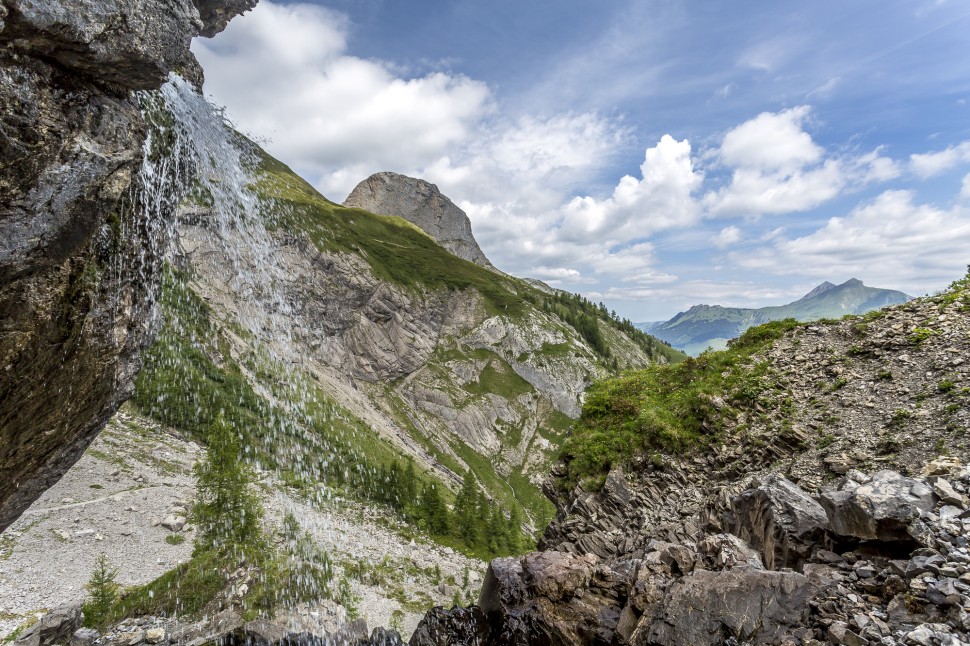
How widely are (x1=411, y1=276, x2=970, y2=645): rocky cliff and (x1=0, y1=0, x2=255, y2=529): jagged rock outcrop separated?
1632cm

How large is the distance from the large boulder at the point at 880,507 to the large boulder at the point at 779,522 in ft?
1.95

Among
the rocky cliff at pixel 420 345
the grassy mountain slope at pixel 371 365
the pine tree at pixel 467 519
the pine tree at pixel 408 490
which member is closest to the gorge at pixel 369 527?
the pine tree at pixel 467 519

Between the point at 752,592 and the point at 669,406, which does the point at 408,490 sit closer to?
the point at 669,406

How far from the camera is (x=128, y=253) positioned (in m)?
11.4

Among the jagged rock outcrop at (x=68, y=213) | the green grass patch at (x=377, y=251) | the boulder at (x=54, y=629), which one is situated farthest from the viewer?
the green grass patch at (x=377, y=251)

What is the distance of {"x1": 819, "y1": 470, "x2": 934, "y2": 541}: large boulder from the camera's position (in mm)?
10195

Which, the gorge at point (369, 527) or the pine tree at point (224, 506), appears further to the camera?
the pine tree at point (224, 506)

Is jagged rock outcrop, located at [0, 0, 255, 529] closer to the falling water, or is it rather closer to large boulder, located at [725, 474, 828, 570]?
the falling water

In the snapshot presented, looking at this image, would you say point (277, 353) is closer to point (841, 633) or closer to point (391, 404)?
point (391, 404)

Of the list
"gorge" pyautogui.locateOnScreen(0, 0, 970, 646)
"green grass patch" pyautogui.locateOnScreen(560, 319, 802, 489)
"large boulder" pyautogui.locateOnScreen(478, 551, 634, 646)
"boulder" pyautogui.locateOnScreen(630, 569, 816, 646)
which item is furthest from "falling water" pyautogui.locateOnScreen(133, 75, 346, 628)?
"green grass patch" pyautogui.locateOnScreen(560, 319, 802, 489)

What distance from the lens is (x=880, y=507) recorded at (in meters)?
10.6

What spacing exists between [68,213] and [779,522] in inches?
797

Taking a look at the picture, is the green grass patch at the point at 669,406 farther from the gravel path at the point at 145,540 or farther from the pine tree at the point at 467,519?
the pine tree at the point at 467,519

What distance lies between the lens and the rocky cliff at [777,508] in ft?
31.8
